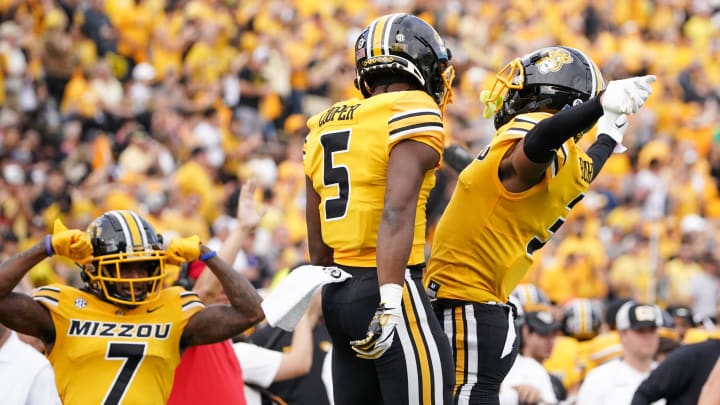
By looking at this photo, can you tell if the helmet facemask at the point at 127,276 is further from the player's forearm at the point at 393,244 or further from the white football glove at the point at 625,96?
the white football glove at the point at 625,96

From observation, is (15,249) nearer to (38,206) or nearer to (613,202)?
(38,206)

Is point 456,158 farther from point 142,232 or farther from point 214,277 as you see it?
point 142,232

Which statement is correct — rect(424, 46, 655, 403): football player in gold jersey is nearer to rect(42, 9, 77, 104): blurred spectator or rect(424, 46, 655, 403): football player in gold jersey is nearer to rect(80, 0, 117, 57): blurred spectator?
rect(42, 9, 77, 104): blurred spectator

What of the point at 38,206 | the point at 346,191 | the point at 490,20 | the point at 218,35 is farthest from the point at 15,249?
the point at 490,20

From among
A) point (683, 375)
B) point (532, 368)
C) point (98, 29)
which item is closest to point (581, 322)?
point (532, 368)

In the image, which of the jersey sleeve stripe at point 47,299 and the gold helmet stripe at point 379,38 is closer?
the gold helmet stripe at point 379,38

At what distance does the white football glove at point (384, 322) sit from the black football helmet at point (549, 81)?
1.13 metres

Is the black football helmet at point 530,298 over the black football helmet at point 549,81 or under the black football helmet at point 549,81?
under

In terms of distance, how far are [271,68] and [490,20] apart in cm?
539

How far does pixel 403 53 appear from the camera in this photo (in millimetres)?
4703

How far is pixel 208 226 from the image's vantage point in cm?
1528

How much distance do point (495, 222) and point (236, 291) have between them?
1.19 meters

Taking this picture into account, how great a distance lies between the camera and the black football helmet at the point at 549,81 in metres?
5.08

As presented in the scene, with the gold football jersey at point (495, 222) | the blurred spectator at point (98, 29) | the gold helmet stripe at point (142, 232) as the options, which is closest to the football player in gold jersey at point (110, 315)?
the gold helmet stripe at point (142, 232)
